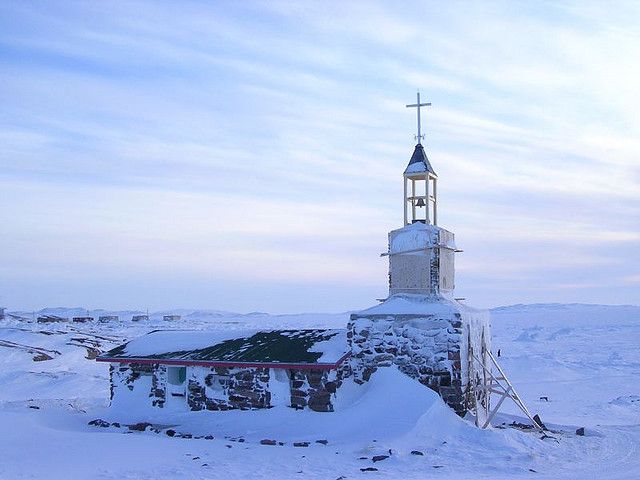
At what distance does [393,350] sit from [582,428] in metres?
6.06

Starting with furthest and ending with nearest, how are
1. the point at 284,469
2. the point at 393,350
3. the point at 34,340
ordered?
the point at 34,340, the point at 393,350, the point at 284,469

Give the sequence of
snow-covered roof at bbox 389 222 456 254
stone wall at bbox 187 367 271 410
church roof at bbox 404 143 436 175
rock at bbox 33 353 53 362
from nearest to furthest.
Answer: stone wall at bbox 187 367 271 410
snow-covered roof at bbox 389 222 456 254
church roof at bbox 404 143 436 175
rock at bbox 33 353 53 362

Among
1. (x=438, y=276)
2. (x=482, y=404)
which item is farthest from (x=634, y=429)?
(x=438, y=276)

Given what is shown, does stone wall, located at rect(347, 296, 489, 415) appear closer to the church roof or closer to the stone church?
the stone church

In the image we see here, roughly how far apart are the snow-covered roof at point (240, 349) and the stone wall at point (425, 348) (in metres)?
0.79

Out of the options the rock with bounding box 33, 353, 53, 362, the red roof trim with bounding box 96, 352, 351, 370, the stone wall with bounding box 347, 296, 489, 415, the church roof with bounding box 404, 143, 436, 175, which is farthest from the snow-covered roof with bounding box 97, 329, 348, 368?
the rock with bounding box 33, 353, 53, 362

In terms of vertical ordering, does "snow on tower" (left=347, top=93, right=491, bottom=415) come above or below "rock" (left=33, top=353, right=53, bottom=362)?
above

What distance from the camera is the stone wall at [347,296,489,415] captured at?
18.8 m

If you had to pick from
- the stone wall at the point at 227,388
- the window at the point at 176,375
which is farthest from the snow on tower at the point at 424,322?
the window at the point at 176,375

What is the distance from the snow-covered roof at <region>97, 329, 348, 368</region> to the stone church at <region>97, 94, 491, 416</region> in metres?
0.04

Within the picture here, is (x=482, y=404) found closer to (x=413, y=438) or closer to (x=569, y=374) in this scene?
(x=413, y=438)

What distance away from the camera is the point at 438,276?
2100 centimetres

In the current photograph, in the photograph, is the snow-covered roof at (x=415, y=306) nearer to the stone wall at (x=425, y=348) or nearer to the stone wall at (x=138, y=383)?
the stone wall at (x=425, y=348)

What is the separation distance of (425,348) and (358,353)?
6.45 feet
